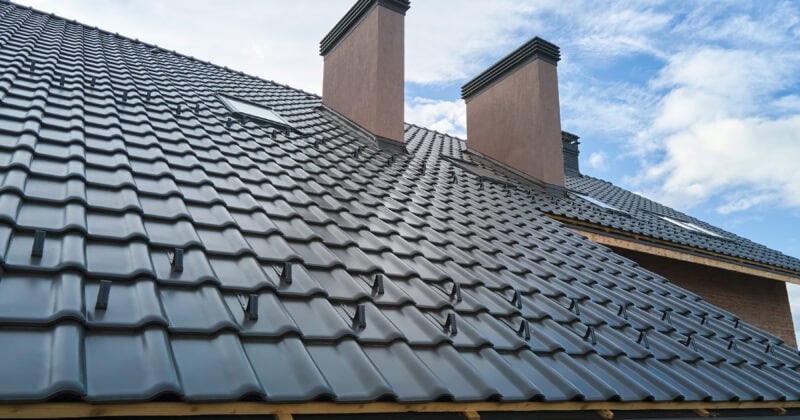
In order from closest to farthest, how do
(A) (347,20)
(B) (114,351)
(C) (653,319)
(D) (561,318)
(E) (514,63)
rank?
(B) (114,351), (D) (561,318), (C) (653,319), (A) (347,20), (E) (514,63)

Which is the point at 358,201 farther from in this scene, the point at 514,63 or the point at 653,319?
the point at 514,63

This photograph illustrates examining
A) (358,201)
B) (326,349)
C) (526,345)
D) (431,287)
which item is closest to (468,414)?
(326,349)

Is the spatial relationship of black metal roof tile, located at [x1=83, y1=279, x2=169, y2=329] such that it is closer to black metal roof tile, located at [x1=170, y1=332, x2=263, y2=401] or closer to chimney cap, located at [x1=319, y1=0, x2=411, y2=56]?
black metal roof tile, located at [x1=170, y1=332, x2=263, y2=401]

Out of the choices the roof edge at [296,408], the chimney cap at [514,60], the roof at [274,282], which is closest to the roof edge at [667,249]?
the roof at [274,282]

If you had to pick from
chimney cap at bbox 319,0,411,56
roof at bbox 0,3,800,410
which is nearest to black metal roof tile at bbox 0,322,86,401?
roof at bbox 0,3,800,410

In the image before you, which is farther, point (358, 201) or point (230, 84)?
point (230, 84)

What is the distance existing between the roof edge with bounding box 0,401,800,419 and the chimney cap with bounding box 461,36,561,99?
7.10m

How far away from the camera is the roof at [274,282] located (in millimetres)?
1771

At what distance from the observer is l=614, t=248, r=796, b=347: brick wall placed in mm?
8133

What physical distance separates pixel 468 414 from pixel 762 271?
8730 mm

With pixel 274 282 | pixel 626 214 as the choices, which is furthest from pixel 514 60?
pixel 274 282

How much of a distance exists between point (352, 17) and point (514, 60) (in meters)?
2.94

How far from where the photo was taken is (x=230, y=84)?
24.3ft

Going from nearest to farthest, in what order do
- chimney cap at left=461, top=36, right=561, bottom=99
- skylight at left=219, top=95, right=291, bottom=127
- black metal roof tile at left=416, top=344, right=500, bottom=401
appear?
black metal roof tile at left=416, top=344, right=500, bottom=401
skylight at left=219, top=95, right=291, bottom=127
chimney cap at left=461, top=36, right=561, bottom=99
